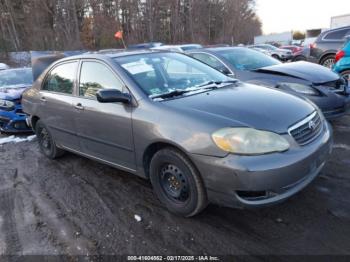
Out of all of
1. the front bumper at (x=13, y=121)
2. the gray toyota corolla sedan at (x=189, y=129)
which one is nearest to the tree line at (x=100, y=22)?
the front bumper at (x=13, y=121)

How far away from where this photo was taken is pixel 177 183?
3.21 meters

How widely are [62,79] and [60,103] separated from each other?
1.21 ft

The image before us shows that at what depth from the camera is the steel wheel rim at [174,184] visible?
3.12 metres

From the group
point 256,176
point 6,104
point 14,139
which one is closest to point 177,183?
point 256,176

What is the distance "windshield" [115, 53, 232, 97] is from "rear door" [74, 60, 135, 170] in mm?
233

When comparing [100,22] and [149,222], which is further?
[100,22]

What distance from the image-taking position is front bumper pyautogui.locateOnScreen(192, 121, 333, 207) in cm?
266

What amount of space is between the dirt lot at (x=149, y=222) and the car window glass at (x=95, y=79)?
1197mm

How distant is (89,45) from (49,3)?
20.4 ft

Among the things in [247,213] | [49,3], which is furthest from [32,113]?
[49,3]

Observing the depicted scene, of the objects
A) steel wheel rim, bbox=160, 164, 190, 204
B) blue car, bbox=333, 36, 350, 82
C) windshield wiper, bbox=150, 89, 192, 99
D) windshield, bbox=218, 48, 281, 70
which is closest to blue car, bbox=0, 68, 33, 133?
windshield, bbox=218, 48, 281, 70

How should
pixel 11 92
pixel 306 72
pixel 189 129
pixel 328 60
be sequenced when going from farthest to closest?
pixel 328 60, pixel 11 92, pixel 306 72, pixel 189 129

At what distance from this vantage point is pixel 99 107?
375 centimetres

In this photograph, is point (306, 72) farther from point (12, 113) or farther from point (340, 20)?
point (340, 20)
